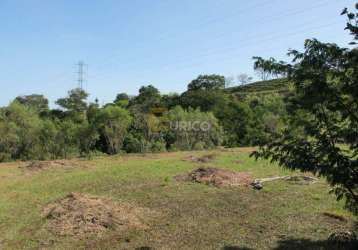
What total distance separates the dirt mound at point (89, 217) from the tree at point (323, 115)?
357 cm

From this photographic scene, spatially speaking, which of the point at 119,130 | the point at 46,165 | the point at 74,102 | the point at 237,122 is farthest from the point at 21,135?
the point at 237,122

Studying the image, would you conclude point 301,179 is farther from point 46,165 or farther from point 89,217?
point 46,165

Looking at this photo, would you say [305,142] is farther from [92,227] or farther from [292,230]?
[92,227]

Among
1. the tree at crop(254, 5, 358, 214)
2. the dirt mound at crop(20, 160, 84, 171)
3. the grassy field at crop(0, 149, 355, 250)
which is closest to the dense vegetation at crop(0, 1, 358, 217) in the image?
the tree at crop(254, 5, 358, 214)

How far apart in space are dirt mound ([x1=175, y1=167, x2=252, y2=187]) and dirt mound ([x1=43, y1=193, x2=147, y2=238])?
3.28 metres

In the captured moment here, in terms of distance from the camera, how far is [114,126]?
96.3 feet

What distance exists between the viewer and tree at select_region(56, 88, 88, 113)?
145ft

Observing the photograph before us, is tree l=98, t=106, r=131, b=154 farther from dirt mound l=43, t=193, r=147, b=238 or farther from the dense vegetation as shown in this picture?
dirt mound l=43, t=193, r=147, b=238

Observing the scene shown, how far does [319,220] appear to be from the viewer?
22.1ft

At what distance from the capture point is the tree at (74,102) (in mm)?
44188

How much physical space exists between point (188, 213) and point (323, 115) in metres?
4.37

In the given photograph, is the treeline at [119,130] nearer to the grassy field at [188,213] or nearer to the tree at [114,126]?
the tree at [114,126]

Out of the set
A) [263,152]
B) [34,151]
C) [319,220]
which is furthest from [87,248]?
[34,151]

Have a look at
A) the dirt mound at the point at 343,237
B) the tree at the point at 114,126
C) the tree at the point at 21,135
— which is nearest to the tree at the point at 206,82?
the tree at the point at 114,126
